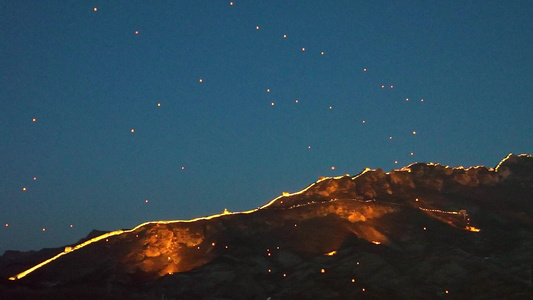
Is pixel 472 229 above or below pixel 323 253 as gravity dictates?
above

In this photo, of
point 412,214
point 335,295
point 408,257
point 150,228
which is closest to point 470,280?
point 408,257

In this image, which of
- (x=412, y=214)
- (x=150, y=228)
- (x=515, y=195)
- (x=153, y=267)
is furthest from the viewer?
(x=515, y=195)

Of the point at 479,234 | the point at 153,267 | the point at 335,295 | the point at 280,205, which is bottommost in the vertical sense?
the point at 335,295

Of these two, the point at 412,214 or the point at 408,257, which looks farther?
the point at 412,214

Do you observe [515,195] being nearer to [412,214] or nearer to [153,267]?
[412,214]

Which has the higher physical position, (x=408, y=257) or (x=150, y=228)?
(x=150, y=228)

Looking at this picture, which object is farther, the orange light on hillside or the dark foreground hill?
the orange light on hillside

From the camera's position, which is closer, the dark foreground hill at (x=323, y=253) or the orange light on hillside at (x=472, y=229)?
the dark foreground hill at (x=323, y=253)

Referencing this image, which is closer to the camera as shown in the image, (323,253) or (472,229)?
(323,253)
